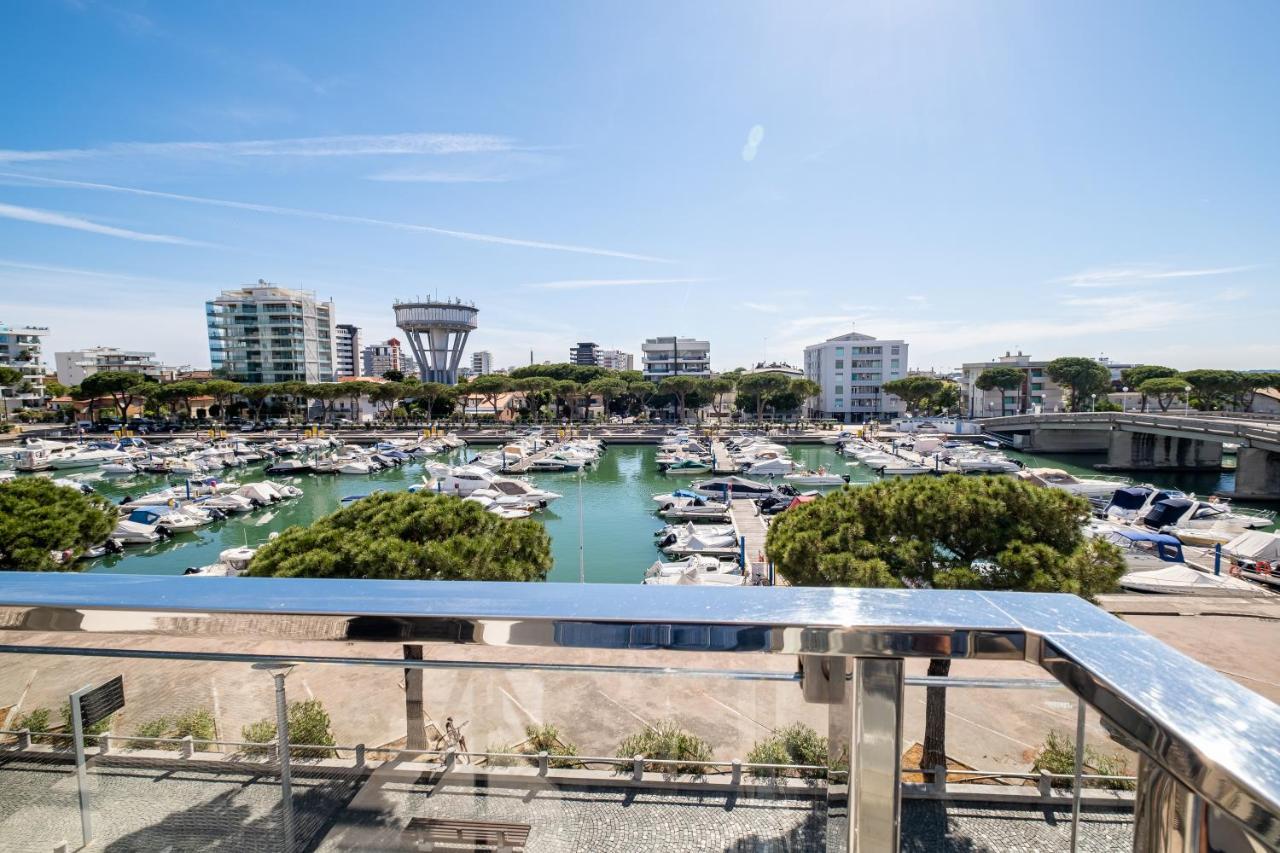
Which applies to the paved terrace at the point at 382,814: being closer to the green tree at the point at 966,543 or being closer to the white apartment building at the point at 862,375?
the green tree at the point at 966,543

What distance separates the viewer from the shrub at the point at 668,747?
1680mm

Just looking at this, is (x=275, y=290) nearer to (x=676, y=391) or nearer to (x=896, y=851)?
(x=676, y=391)

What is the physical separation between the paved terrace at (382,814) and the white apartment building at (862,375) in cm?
7046

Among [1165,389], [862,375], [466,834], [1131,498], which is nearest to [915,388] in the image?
[862,375]

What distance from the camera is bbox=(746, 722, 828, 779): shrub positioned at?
1418mm

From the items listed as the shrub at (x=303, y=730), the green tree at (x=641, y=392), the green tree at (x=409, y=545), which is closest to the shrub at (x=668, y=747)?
the shrub at (x=303, y=730)

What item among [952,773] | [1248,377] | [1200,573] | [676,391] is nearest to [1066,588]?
[952,773]

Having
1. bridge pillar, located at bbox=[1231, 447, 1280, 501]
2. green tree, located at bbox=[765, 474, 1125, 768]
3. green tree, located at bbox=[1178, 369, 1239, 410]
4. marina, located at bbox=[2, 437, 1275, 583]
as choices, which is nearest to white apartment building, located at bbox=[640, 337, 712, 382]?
marina, located at bbox=[2, 437, 1275, 583]

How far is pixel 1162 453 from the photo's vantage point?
1436 inches

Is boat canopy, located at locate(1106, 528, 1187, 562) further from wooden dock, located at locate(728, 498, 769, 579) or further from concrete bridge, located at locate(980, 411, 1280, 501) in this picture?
concrete bridge, located at locate(980, 411, 1280, 501)

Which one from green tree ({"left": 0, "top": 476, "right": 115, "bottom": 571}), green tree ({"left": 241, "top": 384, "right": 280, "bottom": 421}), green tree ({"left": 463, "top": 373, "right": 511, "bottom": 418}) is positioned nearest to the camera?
green tree ({"left": 0, "top": 476, "right": 115, "bottom": 571})

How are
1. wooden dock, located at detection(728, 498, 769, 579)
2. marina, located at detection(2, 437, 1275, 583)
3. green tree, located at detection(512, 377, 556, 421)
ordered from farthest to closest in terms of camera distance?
green tree, located at detection(512, 377, 556, 421)
marina, located at detection(2, 437, 1275, 583)
wooden dock, located at detection(728, 498, 769, 579)

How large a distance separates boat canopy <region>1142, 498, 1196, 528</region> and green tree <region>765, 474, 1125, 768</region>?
1706 centimetres

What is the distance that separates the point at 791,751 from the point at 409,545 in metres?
7.75
